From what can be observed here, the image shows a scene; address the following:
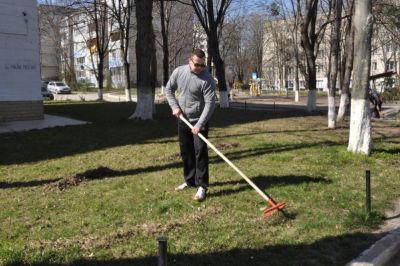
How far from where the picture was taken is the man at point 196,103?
641cm

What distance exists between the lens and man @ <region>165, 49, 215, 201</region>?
21.0ft

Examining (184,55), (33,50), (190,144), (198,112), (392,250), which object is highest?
(184,55)

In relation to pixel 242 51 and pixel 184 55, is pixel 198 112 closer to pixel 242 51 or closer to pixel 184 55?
pixel 184 55

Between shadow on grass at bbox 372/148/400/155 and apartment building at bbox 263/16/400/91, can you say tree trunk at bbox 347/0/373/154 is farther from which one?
apartment building at bbox 263/16/400/91

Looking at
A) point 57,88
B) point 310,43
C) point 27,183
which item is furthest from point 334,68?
point 57,88

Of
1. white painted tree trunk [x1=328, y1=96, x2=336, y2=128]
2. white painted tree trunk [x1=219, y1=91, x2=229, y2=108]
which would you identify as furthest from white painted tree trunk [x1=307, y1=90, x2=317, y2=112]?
white painted tree trunk [x1=328, y1=96, x2=336, y2=128]

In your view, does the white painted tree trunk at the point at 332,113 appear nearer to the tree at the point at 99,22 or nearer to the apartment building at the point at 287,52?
the tree at the point at 99,22

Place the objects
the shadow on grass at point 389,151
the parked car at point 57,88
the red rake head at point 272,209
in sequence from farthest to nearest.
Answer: the parked car at point 57,88 → the shadow on grass at point 389,151 → the red rake head at point 272,209

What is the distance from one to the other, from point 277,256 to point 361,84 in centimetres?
595

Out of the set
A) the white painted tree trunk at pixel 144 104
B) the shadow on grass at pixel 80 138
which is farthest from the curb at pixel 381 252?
the white painted tree trunk at pixel 144 104

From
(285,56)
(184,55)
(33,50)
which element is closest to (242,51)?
(184,55)

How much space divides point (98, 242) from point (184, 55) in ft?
222

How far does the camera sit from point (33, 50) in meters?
17.6

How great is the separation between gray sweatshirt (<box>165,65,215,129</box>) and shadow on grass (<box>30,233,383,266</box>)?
2072mm
